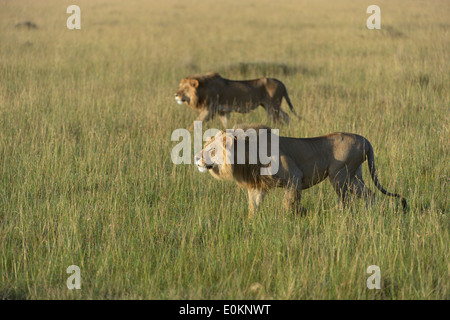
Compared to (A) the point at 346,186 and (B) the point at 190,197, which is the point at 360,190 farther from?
(B) the point at 190,197

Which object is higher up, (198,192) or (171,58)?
(171,58)

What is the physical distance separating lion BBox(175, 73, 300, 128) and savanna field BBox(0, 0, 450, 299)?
255 millimetres

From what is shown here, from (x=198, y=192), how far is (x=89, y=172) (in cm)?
126

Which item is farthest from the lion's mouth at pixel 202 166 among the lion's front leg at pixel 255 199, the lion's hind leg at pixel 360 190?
the lion's hind leg at pixel 360 190

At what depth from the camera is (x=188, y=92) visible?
8.61 m

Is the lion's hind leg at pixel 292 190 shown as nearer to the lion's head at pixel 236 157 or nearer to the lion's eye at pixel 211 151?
the lion's head at pixel 236 157

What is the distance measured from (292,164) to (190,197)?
1127mm

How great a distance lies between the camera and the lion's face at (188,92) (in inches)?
337

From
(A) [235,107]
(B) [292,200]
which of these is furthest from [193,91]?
(B) [292,200]

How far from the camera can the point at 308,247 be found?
13.8ft

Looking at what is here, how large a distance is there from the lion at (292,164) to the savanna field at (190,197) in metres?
0.16

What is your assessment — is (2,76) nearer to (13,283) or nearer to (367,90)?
(367,90)

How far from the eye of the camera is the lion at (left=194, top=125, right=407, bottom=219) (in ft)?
15.4
